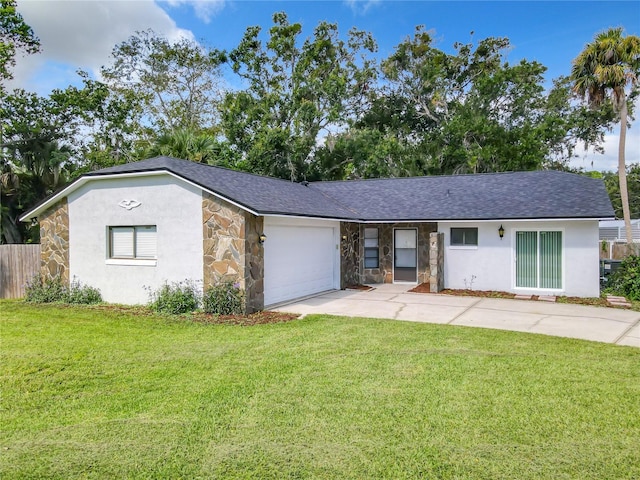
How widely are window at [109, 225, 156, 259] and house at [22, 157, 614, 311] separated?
1.3 inches

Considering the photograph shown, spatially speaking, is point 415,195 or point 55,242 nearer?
point 55,242

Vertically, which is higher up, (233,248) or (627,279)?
(233,248)

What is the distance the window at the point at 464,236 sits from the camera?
47.6ft

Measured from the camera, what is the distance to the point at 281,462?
3695mm

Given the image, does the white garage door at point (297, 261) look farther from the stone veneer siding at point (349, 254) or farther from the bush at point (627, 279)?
the bush at point (627, 279)

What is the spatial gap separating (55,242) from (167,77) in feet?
68.2

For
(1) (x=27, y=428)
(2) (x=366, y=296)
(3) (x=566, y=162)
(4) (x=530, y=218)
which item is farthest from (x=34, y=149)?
(3) (x=566, y=162)

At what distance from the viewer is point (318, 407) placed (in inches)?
191

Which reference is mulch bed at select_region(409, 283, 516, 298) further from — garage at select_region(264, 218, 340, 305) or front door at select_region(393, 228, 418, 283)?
garage at select_region(264, 218, 340, 305)

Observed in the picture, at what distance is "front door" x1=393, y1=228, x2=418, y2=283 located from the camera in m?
16.2

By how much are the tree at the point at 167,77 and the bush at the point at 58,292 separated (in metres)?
18.8

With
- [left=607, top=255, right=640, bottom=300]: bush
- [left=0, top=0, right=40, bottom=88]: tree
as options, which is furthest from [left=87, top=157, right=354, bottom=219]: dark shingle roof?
[left=0, top=0, right=40, bottom=88]: tree

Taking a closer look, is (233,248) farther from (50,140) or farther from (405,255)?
(50,140)

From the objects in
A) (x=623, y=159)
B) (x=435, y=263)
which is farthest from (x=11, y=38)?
(x=623, y=159)
